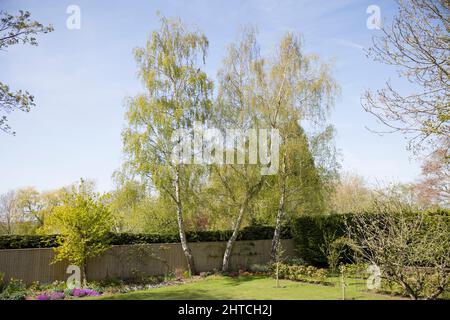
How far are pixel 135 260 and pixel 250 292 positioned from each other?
20.7 feet

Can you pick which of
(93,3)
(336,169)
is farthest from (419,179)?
(93,3)

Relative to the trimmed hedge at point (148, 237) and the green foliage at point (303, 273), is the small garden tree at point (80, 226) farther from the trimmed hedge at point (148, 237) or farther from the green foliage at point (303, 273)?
the green foliage at point (303, 273)

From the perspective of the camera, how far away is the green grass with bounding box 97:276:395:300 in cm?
1005

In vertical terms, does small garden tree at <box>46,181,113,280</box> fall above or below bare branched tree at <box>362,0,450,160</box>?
below

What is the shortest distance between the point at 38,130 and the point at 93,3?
258 inches

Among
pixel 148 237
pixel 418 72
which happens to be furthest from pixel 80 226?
pixel 418 72

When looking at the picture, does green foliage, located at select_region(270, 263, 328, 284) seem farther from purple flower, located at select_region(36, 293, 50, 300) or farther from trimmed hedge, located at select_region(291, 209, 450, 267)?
purple flower, located at select_region(36, 293, 50, 300)

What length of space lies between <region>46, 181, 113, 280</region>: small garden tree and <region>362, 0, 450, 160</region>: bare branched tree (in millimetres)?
10335

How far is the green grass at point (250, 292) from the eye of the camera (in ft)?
33.0

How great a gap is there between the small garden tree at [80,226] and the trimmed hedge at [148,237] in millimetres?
638

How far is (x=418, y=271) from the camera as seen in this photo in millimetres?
8281

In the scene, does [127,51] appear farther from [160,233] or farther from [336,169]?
[336,169]

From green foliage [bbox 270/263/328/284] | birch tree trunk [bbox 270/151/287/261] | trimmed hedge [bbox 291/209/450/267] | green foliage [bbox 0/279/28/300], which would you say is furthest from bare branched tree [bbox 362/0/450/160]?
green foliage [bbox 0/279/28/300]

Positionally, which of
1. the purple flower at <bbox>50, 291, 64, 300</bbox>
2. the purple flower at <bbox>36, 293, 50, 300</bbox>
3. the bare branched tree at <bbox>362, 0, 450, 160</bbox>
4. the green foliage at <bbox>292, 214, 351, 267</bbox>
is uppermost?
the bare branched tree at <bbox>362, 0, 450, 160</bbox>
